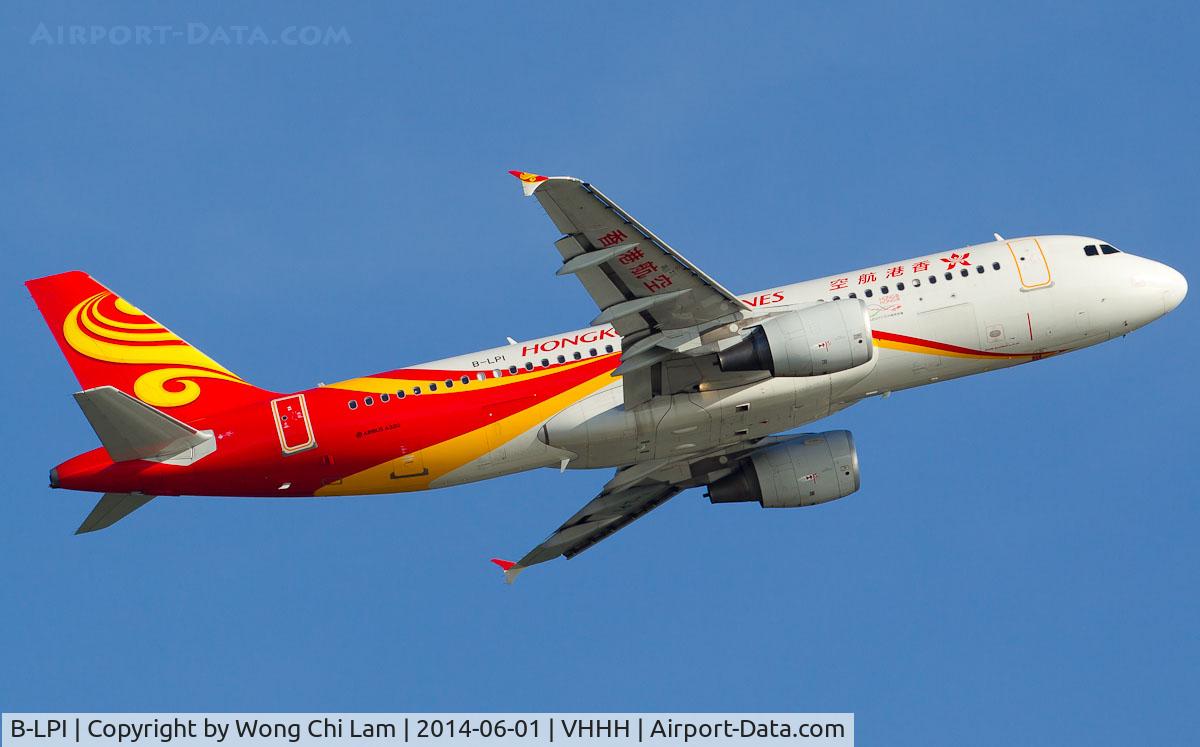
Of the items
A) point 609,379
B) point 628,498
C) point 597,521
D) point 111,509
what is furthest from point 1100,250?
point 111,509

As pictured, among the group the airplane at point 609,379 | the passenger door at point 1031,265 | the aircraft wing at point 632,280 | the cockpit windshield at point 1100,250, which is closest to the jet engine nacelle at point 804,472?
the airplane at point 609,379

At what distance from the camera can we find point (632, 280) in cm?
4303

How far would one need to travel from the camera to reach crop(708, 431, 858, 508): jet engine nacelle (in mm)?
50594

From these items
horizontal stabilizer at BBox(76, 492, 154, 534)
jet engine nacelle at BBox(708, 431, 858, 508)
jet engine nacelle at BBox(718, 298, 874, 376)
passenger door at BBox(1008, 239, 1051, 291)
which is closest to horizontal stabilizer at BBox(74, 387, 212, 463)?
horizontal stabilizer at BBox(76, 492, 154, 534)

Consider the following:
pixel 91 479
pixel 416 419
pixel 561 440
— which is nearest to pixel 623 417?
pixel 561 440

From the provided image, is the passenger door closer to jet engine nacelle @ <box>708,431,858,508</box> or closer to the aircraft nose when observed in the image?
the aircraft nose

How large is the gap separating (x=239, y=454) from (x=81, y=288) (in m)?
7.72

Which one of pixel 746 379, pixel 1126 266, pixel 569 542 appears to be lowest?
pixel 569 542

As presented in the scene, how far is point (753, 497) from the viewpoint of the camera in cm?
5128

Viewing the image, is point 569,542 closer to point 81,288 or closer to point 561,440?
point 561,440

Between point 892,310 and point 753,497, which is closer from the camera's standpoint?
point 892,310

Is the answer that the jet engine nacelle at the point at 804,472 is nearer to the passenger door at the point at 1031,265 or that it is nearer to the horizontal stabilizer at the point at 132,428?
the passenger door at the point at 1031,265

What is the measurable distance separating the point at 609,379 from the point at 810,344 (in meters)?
6.24

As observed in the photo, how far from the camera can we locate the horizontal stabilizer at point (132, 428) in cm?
4419
